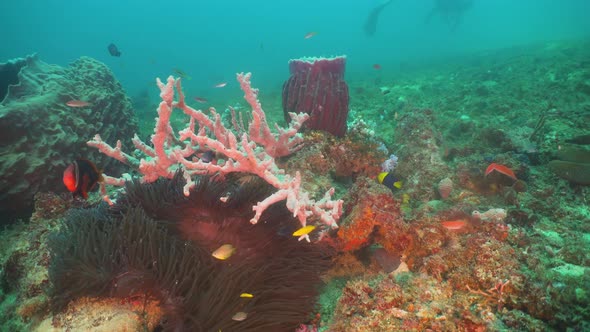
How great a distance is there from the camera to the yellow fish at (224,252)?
2.76m

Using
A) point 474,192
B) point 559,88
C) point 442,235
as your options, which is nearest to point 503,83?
→ point 559,88

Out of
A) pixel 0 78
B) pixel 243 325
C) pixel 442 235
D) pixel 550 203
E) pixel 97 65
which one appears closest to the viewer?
pixel 243 325

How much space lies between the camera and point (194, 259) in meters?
2.82

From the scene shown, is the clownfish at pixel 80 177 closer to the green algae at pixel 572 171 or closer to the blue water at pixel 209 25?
the green algae at pixel 572 171

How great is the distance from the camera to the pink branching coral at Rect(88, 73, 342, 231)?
3.34 m

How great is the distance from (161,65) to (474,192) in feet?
325

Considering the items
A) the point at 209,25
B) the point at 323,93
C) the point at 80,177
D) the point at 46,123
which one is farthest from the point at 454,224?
the point at 209,25

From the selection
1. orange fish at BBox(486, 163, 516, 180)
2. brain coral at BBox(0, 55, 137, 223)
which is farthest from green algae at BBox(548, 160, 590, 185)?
brain coral at BBox(0, 55, 137, 223)

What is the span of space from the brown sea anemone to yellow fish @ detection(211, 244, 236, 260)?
105 millimetres

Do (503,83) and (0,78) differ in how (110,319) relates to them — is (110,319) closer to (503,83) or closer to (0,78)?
(0,78)

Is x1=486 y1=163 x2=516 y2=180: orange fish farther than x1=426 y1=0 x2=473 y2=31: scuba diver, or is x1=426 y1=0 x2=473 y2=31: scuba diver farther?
x1=426 y1=0 x2=473 y2=31: scuba diver

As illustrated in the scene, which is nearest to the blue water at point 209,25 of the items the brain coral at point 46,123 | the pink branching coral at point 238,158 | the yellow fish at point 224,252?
the brain coral at point 46,123

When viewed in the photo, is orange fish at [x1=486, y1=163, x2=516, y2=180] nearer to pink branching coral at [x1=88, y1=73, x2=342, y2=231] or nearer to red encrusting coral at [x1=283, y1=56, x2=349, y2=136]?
red encrusting coral at [x1=283, y1=56, x2=349, y2=136]

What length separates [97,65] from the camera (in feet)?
31.4
